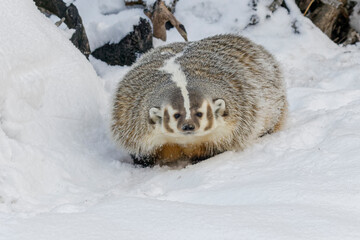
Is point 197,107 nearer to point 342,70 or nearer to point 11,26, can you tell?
point 11,26

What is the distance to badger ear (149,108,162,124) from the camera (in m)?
3.81

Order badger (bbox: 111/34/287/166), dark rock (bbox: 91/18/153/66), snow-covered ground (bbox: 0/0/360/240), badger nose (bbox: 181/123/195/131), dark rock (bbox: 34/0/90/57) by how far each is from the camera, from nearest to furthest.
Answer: snow-covered ground (bbox: 0/0/360/240), badger nose (bbox: 181/123/195/131), badger (bbox: 111/34/287/166), dark rock (bbox: 34/0/90/57), dark rock (bbox: 91/18/153/66)

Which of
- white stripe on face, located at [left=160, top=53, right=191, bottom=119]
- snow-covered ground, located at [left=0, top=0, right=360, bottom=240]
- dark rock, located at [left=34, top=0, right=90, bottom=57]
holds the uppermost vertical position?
dark rock, located at [left=34, top=0, right=90, bottom=57]

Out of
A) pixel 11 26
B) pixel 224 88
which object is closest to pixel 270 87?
pixel 224 88

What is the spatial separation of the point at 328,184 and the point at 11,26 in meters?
2.45

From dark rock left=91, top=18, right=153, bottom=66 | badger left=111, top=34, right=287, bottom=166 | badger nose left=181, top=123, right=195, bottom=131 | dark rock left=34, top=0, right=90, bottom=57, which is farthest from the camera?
dark rock left=91, top=18, right=153, bottom=66

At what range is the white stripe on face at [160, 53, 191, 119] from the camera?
3667mm

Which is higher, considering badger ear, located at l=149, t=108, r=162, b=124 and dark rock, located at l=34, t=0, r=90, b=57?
dark rock, located at l=34, t=0, r=90, b=57

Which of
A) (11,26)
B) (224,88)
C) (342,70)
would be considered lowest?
(342,70)

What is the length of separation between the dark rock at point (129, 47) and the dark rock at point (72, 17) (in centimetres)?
22

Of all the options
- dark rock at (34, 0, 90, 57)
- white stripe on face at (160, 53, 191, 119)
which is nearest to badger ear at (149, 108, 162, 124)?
white stripe on face at (160, 53, 191, 119)

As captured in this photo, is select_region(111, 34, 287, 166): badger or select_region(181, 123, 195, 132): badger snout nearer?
select_region(181, 123, 195, 132): badger snout

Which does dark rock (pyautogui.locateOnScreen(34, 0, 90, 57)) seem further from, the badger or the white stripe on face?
the white stripe on face

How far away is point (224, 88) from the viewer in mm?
4090
